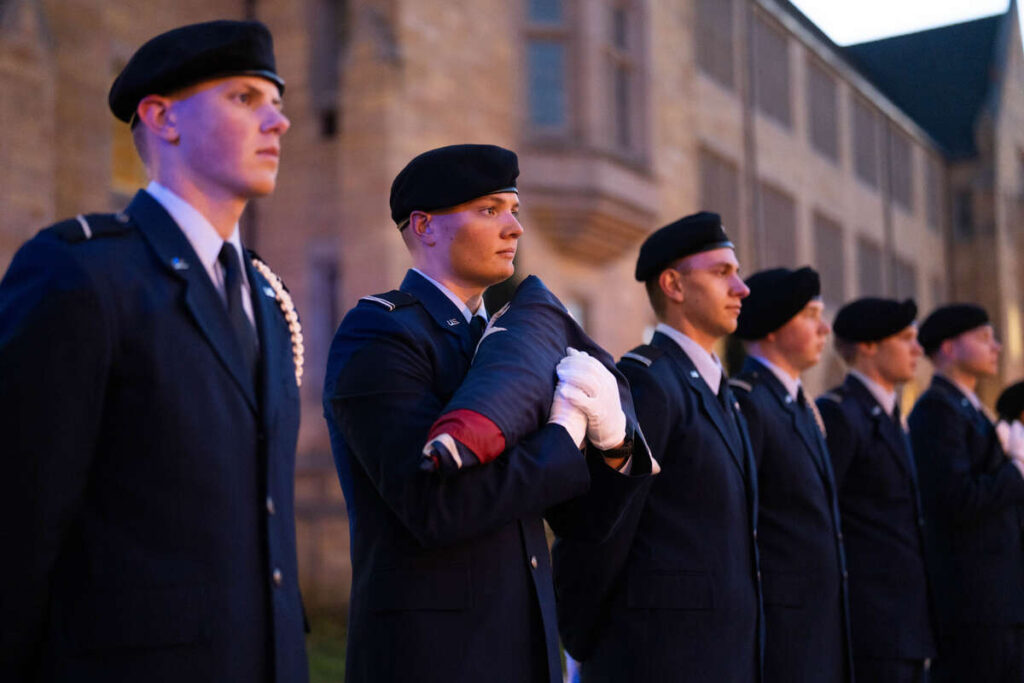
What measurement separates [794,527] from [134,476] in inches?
112

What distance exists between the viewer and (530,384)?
2.55m

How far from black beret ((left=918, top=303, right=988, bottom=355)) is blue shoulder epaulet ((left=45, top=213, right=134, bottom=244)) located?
15.8ft

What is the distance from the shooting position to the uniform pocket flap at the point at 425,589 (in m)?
2.54

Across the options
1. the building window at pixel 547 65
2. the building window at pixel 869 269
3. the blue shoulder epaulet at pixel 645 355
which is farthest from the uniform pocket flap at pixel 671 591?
the building window at pixel 869 269

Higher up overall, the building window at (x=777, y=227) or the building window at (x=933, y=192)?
the building window at (x=933, y=192)

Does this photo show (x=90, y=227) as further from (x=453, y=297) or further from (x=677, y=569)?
(x=677, y=569)

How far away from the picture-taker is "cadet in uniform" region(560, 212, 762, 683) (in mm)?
3561

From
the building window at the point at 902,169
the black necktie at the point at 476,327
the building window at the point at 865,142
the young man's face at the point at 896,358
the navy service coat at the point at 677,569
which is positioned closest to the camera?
the black necktie at the point at 476,327

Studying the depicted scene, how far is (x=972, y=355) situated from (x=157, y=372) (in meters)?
4.87

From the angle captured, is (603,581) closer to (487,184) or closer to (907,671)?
(487,184)

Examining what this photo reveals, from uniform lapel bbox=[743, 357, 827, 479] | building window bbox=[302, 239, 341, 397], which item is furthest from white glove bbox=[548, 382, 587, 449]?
building window bbox=[302, 239, 341, 397]

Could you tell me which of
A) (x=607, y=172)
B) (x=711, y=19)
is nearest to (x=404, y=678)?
(x=607, y=172)

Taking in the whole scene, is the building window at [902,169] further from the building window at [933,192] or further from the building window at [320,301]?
the building window at [320,301]

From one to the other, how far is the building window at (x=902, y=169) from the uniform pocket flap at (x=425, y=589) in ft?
88.4
